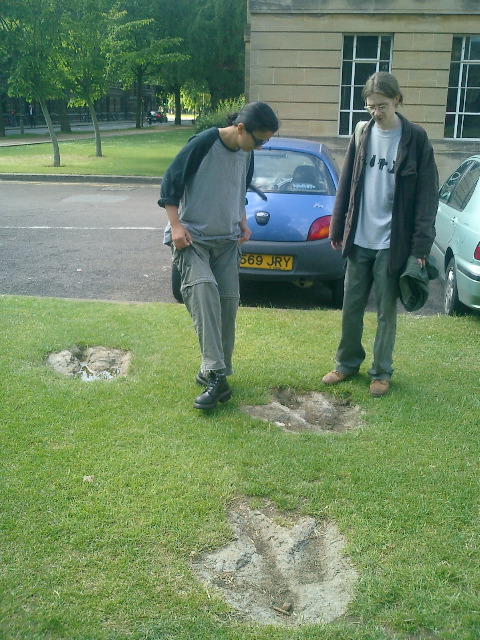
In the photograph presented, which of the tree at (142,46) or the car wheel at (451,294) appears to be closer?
the car wheel at (451,294)

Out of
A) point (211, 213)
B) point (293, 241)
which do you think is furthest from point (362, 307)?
point (293, 241)

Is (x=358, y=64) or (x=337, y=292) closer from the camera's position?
(x=337, y=292)

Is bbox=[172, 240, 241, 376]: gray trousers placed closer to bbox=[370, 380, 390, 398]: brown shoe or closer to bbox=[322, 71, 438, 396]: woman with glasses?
bbox=[322, 71, 438, 396]: woman with glasses

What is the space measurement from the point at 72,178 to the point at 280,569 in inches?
693

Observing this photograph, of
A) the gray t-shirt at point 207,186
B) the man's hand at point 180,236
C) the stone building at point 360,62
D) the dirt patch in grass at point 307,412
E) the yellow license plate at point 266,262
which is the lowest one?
the dirt patch in grass at point 307,412

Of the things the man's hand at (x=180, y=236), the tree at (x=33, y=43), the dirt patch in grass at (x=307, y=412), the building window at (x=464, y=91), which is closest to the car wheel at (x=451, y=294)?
the dirt patch in grass at (x=307, y=412)

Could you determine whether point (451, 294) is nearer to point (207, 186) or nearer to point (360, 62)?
point (207, 186)

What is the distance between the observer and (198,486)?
354 cm

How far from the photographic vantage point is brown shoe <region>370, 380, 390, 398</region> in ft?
15.5

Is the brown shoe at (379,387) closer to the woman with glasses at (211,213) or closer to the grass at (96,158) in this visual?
the woman with glasses at (211,213)

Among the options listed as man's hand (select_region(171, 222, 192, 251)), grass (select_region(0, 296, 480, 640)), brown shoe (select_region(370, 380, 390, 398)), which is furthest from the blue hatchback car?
man's hand (select_region(171, 222, 192, 251))

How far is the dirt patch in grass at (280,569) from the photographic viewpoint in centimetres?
277

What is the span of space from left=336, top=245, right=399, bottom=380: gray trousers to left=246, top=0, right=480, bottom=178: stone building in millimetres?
15257

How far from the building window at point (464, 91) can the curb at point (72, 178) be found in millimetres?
8357
